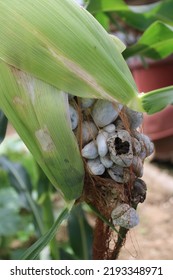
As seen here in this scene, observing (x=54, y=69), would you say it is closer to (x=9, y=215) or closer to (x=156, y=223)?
(x=9, y=215)

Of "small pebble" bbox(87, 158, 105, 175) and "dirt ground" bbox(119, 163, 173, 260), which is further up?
"small pebble" bbox(87, 158, 105, 175)

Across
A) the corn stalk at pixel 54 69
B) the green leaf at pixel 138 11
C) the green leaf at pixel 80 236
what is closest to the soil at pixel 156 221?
the green leaf at pixel 80 236

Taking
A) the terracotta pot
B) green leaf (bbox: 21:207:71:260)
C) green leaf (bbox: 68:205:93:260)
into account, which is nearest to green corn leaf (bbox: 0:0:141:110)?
green leaf (bbox: 21:207:71:260)

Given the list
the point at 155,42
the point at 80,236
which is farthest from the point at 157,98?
the point at 80,236

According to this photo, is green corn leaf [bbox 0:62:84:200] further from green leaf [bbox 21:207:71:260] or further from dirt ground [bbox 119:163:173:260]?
dirt ground [bbox 119:163:173:260]

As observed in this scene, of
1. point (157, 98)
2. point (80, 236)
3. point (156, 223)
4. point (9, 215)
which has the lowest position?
point (156, 223)
